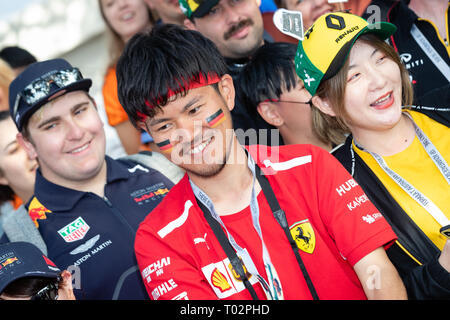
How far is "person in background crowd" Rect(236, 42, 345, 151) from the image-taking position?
9.19ft

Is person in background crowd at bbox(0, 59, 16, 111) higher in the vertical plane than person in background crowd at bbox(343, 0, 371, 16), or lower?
lower

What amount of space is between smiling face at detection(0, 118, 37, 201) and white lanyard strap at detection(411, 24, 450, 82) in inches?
95.3

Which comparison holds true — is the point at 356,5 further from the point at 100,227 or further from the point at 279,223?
the point at 100,227

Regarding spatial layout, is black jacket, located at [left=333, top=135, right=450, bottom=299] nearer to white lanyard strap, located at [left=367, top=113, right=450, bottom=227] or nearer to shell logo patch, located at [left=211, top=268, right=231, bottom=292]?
white lanyard strap, located at [left=367, top=113, right=450, bottom=227]

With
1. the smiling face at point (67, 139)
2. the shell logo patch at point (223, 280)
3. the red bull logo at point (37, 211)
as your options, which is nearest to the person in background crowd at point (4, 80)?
the smiling face at point (67, 139)

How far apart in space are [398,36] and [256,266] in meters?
1.63

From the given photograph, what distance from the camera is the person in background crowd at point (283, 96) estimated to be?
9.19 feet

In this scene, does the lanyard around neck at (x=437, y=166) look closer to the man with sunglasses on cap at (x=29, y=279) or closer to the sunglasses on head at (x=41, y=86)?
the man with sunglasses on cap at (x=29, y=279)

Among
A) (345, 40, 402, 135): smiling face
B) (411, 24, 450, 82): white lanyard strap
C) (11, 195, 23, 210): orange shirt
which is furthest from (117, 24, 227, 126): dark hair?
(11, 195, 23, 210): orange shirt

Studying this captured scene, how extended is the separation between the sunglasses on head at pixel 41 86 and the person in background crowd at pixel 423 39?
1667mm

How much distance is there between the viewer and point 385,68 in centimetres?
215

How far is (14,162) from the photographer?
10.9 ft

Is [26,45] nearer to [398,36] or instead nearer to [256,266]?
[398,36]

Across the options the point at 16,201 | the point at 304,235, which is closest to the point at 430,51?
the point at 304,235
